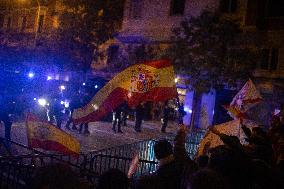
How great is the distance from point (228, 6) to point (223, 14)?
26.8 inches

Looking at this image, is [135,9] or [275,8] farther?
A: [135,9]

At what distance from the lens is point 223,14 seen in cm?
2550

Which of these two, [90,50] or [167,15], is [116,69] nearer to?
[90,50]

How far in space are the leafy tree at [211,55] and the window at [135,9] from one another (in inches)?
296

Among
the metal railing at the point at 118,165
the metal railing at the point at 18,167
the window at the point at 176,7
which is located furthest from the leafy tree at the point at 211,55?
the metal railing at the point at 18,167

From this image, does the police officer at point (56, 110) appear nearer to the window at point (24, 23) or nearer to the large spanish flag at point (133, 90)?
the large spanish flag at point (133, 90)

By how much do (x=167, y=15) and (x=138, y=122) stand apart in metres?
10.9

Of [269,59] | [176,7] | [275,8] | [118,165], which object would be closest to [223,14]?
[275,8]

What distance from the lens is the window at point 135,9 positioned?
3031cm

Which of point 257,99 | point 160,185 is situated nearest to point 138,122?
point 257,99

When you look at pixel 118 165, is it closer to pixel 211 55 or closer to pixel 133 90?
pixel 133 90

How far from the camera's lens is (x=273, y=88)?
23.5 meters

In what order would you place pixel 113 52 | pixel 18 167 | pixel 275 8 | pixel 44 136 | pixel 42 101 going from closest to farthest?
pixel 44 136 < pixel 18 167 < pixel 42 101 < pixel 275 8 < pixel 113 52

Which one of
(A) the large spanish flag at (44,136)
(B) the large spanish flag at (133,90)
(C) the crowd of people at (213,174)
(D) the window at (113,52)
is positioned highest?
(D) the window at (113,52)
